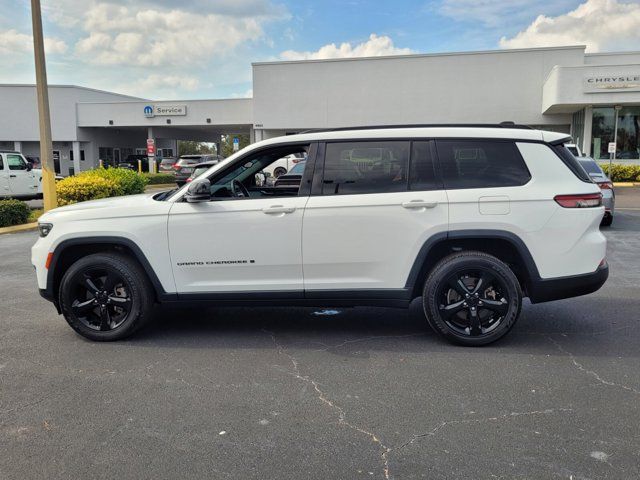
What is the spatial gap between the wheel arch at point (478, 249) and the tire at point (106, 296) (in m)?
2.39

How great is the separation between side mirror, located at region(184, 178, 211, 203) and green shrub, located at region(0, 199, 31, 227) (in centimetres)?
1078

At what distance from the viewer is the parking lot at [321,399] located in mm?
3117

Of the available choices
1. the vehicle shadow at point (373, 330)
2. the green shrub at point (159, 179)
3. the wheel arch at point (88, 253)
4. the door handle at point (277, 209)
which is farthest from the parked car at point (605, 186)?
the green shrub at point (159, 179)

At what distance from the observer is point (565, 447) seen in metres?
3.22

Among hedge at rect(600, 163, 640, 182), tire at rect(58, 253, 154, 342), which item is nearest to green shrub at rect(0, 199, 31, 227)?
tire at rect(58, 253, 154, 342)

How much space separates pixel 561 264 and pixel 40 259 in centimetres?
A: 461

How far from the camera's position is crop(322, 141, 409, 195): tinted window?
15.9 ft

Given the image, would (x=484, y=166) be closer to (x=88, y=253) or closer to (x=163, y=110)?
(x=88, y=253)

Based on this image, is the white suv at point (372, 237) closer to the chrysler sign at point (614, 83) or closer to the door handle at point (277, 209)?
the door handle at point (277, 209)

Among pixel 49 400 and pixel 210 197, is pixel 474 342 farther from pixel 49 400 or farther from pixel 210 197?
pixel 49 400

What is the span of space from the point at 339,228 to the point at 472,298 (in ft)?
4.18

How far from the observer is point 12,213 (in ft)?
45.2

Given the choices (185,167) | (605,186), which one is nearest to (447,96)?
(185,167)

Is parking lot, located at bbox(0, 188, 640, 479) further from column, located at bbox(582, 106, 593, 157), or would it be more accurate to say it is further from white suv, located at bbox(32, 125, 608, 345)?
column, located at bbox(582, 106, 593, 157)
